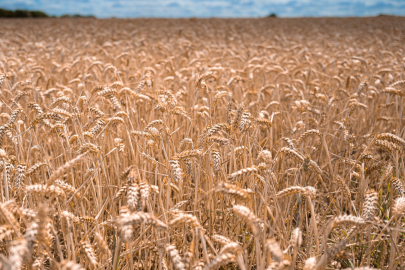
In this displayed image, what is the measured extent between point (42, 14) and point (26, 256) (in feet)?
166

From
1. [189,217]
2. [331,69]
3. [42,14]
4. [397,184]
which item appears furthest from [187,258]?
[42,14]

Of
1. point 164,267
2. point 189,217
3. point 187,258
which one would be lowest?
point 164,267

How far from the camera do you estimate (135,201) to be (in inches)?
33.9

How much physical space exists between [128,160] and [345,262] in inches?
64.1

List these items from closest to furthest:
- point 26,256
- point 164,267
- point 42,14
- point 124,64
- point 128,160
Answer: point 26,256 < point 164,267 < point 128,160 < point 124,64 < point 42,14

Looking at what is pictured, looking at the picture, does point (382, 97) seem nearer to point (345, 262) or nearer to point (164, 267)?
point (345, 262)

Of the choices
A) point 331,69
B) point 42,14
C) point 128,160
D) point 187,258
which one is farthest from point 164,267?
point 42,14

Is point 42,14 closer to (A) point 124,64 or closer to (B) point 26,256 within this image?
(A) point 124,64

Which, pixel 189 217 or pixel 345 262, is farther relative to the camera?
pixel 345 262

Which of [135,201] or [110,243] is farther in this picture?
[110,243]

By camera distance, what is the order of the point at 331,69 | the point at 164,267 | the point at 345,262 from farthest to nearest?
the point at 331,69 → the point at 345,262 → the point at 164,267

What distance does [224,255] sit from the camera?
803 millimetres

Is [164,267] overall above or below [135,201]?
below

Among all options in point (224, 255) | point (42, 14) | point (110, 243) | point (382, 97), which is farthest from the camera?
point (42, 14)
